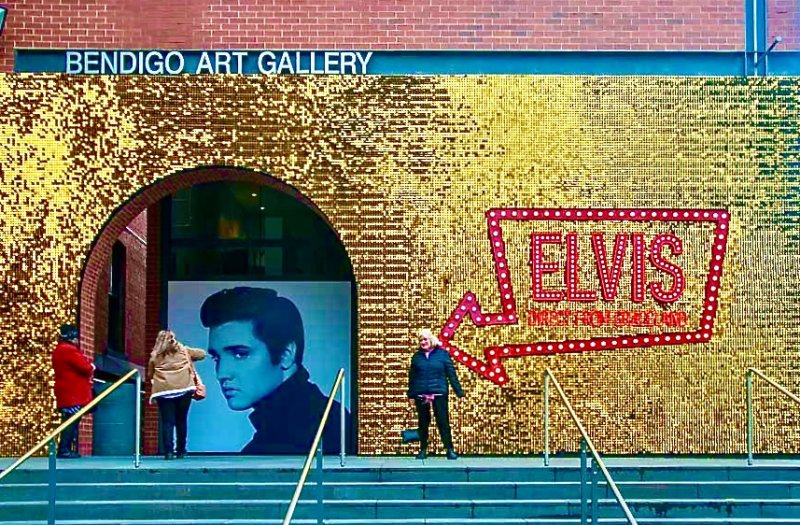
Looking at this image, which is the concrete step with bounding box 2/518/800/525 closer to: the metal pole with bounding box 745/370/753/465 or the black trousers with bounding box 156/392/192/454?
the metal pole with bounding box 745/370/753/465

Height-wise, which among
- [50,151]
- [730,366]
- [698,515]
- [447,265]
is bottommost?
[698,515]

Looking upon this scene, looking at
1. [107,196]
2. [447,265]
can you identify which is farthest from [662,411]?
[107,196]

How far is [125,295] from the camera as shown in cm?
2434

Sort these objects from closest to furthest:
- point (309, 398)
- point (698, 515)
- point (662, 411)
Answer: point (698, 515) < point (662, 411) < point (309, 398)

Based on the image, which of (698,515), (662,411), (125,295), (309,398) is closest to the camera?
(698,515)

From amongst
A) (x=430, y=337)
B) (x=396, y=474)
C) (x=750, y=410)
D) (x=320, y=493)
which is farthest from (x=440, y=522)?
(x=750, y=410)

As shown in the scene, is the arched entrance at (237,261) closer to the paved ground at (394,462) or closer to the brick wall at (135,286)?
the brick wall at (135,286)

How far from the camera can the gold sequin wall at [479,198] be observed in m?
18.6

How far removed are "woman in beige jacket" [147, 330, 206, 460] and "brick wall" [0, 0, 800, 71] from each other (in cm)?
396

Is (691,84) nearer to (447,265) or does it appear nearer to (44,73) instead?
(447,265)

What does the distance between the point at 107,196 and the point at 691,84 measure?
7.32m

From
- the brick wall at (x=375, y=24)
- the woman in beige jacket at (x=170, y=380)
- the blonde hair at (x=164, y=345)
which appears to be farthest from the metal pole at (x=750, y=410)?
the blonde hair at (x=164, y=345)

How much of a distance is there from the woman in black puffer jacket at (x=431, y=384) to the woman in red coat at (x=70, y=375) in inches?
146

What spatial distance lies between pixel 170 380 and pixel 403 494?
3529mm
